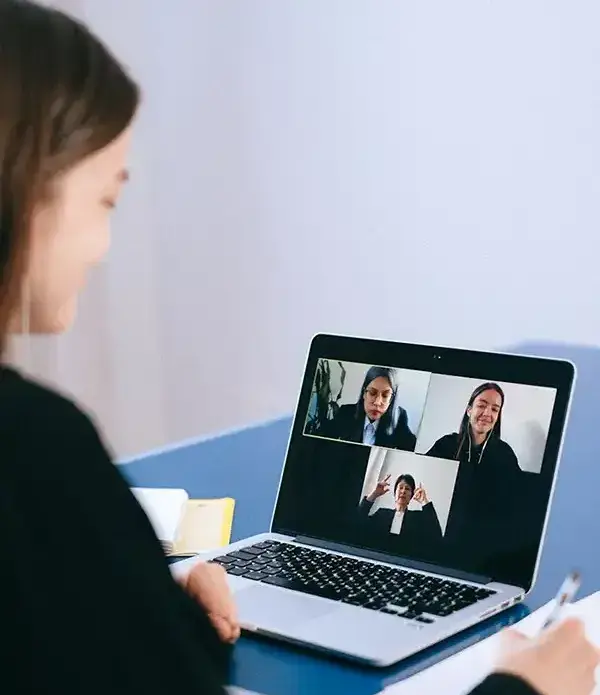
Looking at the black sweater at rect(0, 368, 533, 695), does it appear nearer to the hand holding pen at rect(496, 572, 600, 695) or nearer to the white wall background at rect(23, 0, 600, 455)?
the hand holding pen at rect(496, 572, 600, 695)

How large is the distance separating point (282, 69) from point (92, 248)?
2.06 meters

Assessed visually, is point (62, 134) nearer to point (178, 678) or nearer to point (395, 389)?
point (178, 678)

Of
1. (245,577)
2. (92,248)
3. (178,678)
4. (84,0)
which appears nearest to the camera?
(178,678)

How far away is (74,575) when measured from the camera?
63cm

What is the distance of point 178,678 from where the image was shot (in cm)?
65

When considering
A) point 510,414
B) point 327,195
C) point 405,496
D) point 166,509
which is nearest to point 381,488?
point 405,496

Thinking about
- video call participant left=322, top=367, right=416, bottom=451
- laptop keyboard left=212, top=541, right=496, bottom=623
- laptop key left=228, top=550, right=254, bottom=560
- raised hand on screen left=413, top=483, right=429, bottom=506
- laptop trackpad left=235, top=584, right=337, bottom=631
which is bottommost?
laptop trackpad left=235, top=584, right=337, bottom=631

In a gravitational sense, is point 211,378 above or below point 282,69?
below

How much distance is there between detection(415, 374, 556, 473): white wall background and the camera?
1.03 m

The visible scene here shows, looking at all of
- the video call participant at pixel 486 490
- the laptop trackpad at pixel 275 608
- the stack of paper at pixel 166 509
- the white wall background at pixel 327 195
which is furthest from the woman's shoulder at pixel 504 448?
the white wall background at pixel 327 195

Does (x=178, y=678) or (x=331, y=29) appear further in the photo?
(x=331, y=29)

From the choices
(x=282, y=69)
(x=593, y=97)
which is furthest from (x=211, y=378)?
(x=593, y=97)

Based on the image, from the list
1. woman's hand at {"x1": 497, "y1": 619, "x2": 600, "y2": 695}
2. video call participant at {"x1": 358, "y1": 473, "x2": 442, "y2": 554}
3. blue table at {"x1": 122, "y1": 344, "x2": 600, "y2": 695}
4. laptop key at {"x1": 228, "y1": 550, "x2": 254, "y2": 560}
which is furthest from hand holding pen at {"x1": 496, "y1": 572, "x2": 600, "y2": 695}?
laptop key at {"x1": 228, "y1": 550, "x2": 254, "y2": 560}

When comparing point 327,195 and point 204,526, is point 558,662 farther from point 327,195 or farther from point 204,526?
point 327,195
